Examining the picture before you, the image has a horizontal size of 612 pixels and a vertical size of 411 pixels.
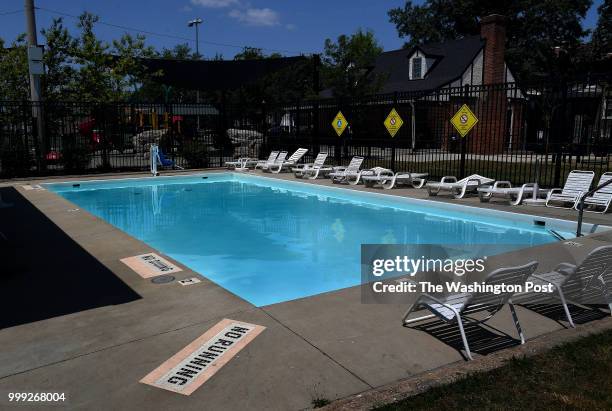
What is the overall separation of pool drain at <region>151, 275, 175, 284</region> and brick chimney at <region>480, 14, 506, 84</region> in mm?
26356

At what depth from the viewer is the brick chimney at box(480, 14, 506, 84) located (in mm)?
28344

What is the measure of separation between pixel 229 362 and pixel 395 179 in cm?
1105

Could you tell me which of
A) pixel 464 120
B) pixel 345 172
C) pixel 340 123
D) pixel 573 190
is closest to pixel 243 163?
pixel 340 123

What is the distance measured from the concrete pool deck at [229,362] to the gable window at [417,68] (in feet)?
88.8

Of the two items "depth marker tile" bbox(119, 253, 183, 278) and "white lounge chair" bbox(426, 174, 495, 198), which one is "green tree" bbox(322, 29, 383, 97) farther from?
"depth marker tile" bbox(119, 253, 183, 278)

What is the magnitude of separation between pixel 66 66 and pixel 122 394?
73.5ft

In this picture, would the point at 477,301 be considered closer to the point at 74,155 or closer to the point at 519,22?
the point at 74,155

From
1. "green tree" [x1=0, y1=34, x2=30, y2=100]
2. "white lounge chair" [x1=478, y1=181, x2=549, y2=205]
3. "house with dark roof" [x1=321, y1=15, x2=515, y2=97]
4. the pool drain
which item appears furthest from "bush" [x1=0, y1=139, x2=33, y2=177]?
"house with dark roof" [x1=321, y1=15, x2=515, y2=97]

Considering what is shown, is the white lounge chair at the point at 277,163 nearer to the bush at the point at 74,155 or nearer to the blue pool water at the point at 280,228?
the blue pool water at the point at 280,228

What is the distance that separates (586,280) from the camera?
4.54m

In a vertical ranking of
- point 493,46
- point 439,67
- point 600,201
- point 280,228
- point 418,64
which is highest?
point 493,46

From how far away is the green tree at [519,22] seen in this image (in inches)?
1868

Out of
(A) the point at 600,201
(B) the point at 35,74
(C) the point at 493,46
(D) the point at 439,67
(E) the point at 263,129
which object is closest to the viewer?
(A) the point at 600,201

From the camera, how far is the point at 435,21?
5509 cm
